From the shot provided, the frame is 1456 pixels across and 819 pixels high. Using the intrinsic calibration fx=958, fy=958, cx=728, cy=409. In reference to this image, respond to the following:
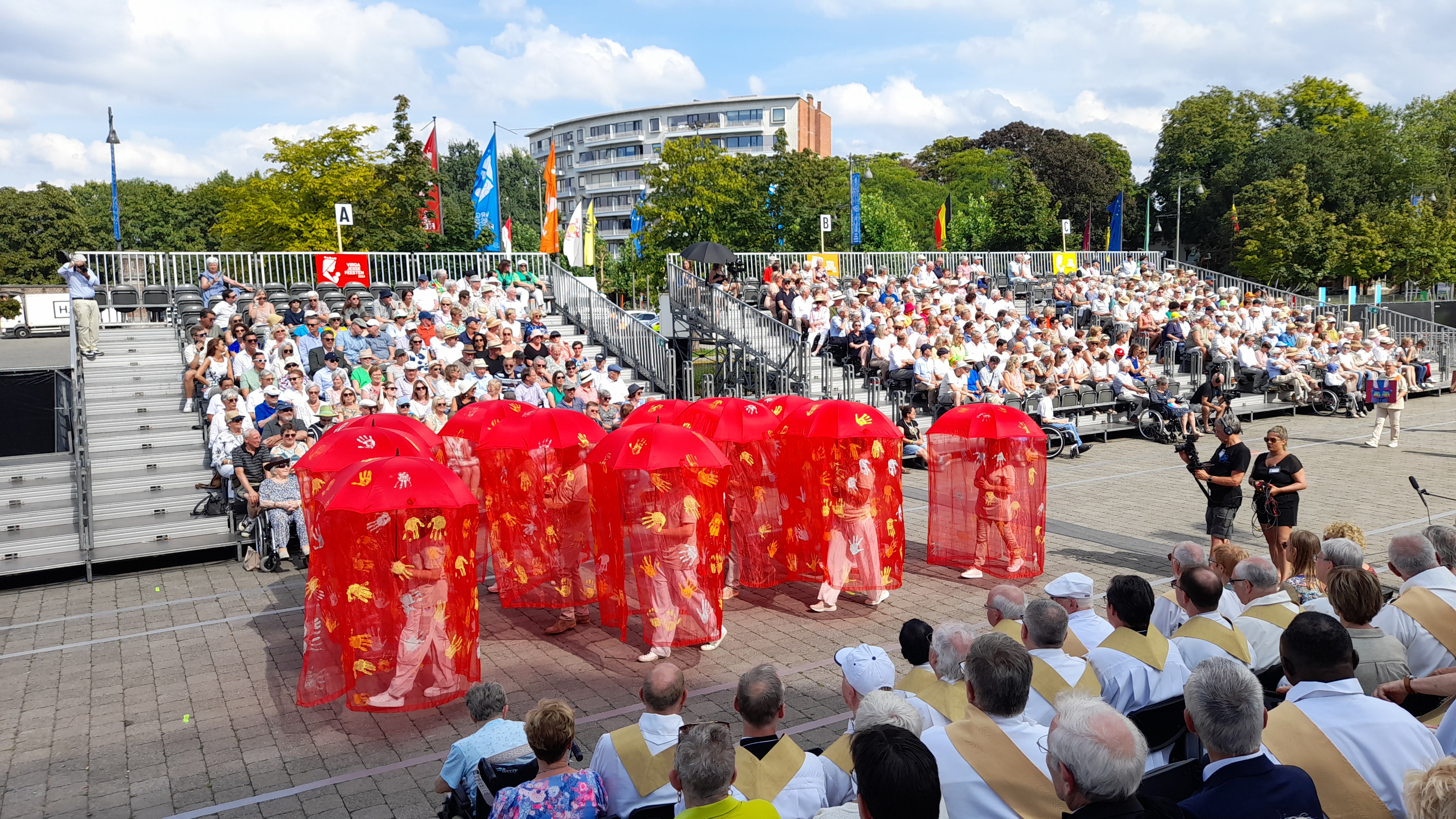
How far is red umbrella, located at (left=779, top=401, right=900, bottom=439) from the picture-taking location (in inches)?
350

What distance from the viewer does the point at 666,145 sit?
4597cm

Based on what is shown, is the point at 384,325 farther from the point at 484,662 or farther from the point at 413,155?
the point at 413,155

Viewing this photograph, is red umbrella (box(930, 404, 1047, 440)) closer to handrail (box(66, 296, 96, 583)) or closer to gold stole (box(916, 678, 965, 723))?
gold stole (box(916, 678, 965, 723))

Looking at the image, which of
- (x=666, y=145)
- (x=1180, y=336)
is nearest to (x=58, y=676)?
(x=1180, y=336)

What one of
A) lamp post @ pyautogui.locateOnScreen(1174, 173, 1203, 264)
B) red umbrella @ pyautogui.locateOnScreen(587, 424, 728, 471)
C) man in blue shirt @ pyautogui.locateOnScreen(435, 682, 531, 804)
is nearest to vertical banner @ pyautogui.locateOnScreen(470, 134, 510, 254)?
red umbrella @ pyautogui.locateOnScreen(587, 424, 728, 471)

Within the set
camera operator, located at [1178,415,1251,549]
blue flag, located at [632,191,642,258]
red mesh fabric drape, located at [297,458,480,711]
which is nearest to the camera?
red mesh fabric drape, located at [297,458,480,711]

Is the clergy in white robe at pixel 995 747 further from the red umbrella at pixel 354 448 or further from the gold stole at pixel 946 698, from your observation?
the red umbrella at pixel 354 448

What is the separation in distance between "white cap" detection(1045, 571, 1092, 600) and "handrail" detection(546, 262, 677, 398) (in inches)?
540

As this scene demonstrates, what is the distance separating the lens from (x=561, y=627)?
339 inches

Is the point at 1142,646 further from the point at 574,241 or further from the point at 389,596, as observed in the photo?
the point at 574,241

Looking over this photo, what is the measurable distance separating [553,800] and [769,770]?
2.77ft

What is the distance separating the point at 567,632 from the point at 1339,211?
51.8 m

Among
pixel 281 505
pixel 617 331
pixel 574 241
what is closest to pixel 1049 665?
pixel 281 505

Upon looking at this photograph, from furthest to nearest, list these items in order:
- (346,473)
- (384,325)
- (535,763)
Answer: (384,325) → (346,473) → (535,763)
